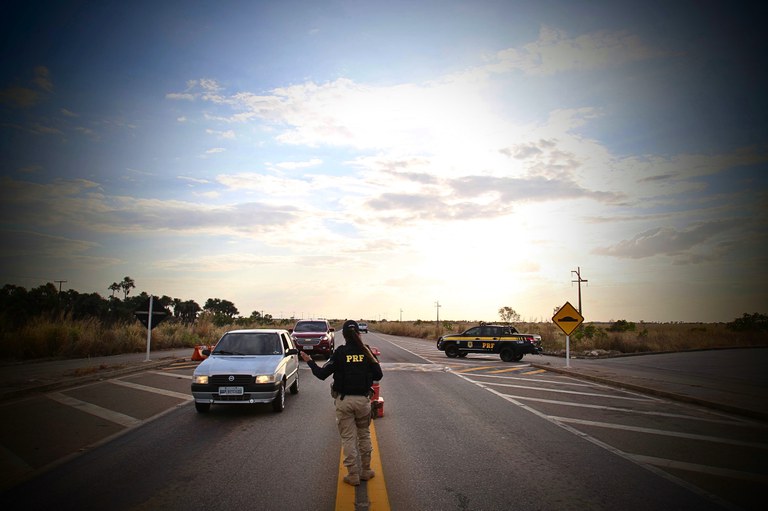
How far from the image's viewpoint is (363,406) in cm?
530

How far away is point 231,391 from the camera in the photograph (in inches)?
346

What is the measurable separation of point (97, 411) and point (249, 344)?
318cm

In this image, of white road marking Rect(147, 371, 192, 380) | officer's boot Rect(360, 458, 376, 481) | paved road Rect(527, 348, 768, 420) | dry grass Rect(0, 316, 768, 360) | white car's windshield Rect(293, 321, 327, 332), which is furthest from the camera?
white car's windshield Rect(293, 321, 327, 332)

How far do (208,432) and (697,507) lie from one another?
6.78 metres

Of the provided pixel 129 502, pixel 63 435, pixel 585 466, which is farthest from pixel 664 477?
pixel 63 435

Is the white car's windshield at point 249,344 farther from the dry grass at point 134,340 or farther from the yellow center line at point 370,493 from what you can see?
the dry grass at point 134,340

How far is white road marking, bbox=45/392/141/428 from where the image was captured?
825 cm

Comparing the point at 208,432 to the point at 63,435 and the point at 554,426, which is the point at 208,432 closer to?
the point at 63,435

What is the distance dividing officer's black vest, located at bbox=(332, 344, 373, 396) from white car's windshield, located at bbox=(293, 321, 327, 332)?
711 inches

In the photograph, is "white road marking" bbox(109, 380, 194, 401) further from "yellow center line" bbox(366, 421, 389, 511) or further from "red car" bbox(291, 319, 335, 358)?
"red car" bbox(291, 319, 335, 358)

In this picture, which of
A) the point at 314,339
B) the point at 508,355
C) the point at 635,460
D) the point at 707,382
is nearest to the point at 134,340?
the point at 314,339

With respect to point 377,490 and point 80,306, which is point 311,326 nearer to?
point 377,490

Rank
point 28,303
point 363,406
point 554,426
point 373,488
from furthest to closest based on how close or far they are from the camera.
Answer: point 28,303, point 554,426, point 363,406, point 373,488

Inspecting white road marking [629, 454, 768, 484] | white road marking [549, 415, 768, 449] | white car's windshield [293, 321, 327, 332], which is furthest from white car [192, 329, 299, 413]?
white car's windshield [293, 321, 327, 332]
